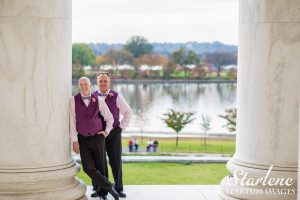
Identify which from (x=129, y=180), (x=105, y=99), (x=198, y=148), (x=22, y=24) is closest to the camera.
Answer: (x=22, y=24)

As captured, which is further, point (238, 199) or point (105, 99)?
point (105, 99)

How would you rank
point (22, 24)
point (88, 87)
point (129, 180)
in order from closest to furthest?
point (22, 24) < point (88, 87) < point (129, 180)

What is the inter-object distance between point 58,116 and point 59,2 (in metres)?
4.56

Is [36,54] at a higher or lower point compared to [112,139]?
higher

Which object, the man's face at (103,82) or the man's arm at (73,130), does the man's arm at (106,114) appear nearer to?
the man's face at (103,82)

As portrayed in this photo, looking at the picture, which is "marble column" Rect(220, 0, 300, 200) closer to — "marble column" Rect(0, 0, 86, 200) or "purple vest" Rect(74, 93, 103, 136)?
"purple vest" Rect(74, 93, 103, 136)

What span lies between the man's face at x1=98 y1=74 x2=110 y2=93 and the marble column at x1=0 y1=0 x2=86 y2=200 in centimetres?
234

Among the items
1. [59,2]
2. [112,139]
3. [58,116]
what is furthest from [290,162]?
[59,2]

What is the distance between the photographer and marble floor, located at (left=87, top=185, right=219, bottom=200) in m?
28.5

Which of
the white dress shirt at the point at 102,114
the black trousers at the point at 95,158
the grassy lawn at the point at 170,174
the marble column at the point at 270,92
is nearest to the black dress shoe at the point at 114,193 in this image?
the black trousers at the point at 95,158

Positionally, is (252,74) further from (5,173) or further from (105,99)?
(5,173)

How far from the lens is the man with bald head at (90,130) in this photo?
82.9 ft

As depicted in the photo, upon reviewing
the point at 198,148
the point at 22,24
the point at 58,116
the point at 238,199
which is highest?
the point at 22,24

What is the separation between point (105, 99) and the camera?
27.4 metres
